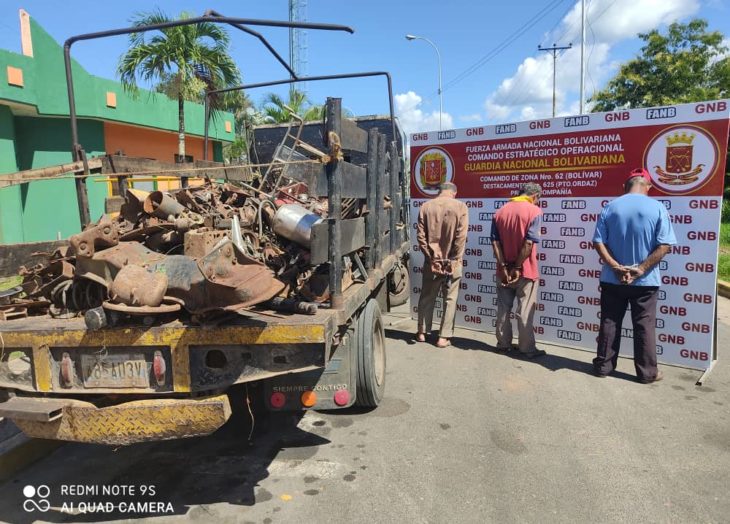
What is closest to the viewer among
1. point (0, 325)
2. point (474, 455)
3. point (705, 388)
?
point (0, 325)

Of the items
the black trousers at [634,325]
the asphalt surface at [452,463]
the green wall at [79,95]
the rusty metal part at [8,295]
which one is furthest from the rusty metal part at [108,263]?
the green wall at [79,95]

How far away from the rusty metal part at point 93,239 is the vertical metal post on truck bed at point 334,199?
127 centimetres

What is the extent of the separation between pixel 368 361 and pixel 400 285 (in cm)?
351

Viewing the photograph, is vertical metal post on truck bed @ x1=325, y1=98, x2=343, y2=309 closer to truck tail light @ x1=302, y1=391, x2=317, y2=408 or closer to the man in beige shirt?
truck tail light @ x1=302, y1=391, x2=317, y2=408

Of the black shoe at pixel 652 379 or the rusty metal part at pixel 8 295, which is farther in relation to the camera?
the black shoe at pixel 652 379

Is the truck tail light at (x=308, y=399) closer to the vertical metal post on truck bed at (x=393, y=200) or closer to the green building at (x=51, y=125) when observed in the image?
the vertical metal post on truck bed at (x=393, y=200)

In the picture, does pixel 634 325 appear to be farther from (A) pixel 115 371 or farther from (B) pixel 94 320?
(B) pixel 94 320

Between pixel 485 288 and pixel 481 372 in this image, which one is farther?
pixel 485 288

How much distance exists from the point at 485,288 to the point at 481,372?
1.39 m

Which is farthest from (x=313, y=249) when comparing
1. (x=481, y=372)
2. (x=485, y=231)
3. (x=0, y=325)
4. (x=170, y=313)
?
(x=485, y=231)

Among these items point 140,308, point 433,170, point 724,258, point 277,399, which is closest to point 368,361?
point 277,399

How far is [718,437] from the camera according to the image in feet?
12.2

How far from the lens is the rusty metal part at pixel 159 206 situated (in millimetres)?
3490

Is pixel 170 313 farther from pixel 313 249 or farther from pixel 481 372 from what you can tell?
pixel 481 372
